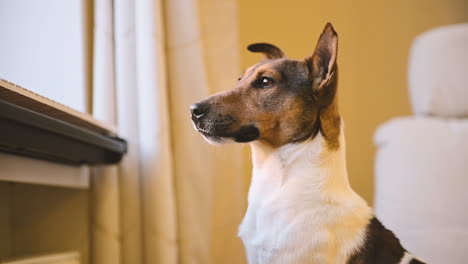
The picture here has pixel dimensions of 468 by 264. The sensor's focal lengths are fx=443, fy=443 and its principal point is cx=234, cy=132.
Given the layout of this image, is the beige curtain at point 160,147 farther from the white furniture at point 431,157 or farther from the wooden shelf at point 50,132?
the white furniture at point 431,157

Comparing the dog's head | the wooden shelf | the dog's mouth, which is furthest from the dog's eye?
the wooden shelf

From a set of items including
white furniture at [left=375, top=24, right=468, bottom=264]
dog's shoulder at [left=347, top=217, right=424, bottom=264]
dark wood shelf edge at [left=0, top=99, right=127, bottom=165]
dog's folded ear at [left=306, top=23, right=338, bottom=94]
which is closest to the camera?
dog's folded ear at [left=306, top=23, right=338, bottom=94]

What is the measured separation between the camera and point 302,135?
2.59 ft

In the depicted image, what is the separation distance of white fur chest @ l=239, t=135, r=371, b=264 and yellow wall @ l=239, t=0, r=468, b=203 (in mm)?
191

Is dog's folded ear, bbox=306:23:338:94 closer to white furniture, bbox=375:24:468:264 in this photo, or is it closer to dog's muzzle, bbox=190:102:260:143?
dog's muzzle, bbox=190:102:260:143

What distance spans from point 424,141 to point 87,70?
1057 mm

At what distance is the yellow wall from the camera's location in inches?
32.9

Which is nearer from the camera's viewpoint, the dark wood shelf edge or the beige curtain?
the dark wood shelf edge

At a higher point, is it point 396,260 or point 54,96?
point 54,96

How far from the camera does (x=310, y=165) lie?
77cm

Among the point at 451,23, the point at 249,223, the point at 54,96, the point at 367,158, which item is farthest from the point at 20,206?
the point at 451,23

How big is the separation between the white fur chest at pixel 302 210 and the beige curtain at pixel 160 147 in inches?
10.6

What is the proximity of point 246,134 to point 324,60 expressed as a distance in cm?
18

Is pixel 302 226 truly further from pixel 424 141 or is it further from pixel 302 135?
pixel 424 141
